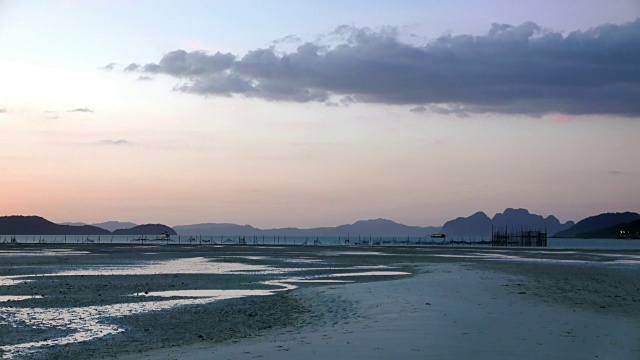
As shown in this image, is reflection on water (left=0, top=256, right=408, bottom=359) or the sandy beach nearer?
the sandy beach

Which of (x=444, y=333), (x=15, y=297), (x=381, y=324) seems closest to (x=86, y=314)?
(x=15, y=297)

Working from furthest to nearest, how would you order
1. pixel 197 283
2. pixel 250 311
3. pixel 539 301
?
pixel 197 283
pixel 250 311
pixel 539 301

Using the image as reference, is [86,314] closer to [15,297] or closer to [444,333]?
[15,297]

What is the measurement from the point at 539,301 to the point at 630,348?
294 inches

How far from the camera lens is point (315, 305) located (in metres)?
21.1

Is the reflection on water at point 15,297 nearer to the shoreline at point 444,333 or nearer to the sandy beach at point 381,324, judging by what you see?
the sandy beach at point 381,324

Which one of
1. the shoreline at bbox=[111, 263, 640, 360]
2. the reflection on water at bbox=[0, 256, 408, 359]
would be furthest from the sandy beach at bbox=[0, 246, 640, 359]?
the reflection on water at bbox=[0, 256, 408, 359]

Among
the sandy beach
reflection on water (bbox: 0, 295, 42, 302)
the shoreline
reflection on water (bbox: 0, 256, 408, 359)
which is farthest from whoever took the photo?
reflection on water (bbox: 0, 295, 42, 302)

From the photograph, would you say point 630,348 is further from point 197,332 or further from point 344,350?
point 197,332

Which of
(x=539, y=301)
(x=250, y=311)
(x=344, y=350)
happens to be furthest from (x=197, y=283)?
(x=344, y=350)

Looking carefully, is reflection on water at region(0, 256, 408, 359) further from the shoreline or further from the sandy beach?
the shoreline

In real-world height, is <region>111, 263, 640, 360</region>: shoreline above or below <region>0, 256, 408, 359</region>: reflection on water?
above

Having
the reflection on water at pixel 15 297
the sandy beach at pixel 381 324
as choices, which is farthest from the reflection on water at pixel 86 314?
the sandy beach at pixel 381 324

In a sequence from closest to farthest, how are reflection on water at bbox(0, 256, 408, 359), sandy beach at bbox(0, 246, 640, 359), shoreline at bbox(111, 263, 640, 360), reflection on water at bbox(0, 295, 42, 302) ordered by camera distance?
shoreline at bbox(111, 263, 640, 360), sandy beach at bbox(0, 246, 640, 359), reflection on water at bbox(0, 256, 408, 359), reflection on water at bbox(0, 295, 42, 302)
